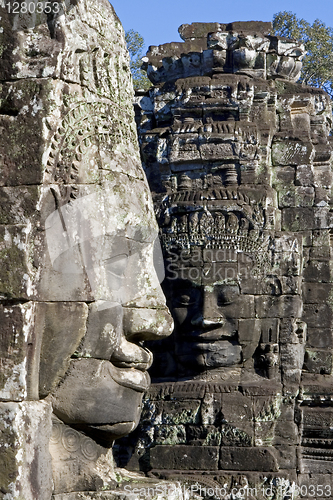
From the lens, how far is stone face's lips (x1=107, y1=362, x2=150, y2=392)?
4824 mm

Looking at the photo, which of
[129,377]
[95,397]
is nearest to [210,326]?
[129,377]

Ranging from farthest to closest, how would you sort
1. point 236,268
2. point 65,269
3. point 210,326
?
point 236,268 < point 210,326 < point 65,269

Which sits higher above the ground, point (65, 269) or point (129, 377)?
point (65, 269)

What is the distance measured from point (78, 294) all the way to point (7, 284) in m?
0.38

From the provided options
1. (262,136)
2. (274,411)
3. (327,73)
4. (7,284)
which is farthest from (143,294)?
(327,73)

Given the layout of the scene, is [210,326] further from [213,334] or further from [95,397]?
[95,397]

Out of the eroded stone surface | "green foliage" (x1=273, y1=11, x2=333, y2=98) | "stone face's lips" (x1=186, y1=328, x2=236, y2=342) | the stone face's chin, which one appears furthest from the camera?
"green foliage" (x1=273, y1=11, x2=333, y2=98)

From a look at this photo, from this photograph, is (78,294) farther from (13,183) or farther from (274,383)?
(274,383)

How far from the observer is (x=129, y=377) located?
16.0 feet

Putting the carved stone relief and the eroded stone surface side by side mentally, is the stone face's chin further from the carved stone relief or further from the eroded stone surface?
the eroded stone surface

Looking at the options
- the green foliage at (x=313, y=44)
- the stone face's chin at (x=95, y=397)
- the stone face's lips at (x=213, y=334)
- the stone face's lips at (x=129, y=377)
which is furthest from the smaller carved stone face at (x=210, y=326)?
the green foliage at (x=313, y=44)

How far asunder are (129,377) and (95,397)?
25 cm

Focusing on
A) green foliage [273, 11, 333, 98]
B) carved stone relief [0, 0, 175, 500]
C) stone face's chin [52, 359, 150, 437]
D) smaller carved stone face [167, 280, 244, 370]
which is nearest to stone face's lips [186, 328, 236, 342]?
smaller carved stone face [167, 280, 244, 370]

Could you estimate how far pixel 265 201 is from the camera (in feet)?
37.7
